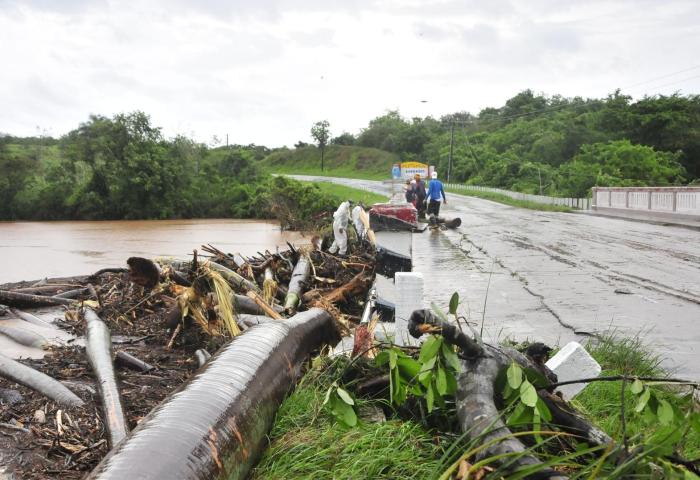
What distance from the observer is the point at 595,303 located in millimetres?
8016

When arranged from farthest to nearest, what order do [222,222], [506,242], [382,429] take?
[222,222] < [506,242] < [382,429]

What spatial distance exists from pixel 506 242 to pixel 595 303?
8.59 m

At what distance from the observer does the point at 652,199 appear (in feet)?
95.6

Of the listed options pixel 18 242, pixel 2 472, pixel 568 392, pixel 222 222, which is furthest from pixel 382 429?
pixel 222 222

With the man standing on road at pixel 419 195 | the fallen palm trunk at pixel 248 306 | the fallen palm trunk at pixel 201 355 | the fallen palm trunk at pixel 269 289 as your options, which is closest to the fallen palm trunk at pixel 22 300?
the fallen palm trunk at pixel 269 289

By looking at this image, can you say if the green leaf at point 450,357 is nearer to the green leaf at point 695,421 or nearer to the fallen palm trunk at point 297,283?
the green leaf at point 695,421

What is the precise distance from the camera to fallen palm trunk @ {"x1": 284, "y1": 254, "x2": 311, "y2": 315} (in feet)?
25.2

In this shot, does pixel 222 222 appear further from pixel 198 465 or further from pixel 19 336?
pixel 198 465

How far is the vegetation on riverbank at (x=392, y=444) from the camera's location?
7.67 feet

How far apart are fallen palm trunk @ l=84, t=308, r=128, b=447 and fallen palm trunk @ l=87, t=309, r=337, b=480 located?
735mm

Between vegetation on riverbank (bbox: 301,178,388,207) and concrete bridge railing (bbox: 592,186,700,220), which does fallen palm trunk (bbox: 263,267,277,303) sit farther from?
vegetation on riverbank (bbox: 301,178,388,207)

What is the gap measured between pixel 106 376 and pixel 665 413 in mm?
3719

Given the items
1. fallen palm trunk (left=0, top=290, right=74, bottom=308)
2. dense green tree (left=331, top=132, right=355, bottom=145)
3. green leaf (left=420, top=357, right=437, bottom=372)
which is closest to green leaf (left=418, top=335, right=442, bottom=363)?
green leaf (left=420, top=357, right=437, bottom=372)

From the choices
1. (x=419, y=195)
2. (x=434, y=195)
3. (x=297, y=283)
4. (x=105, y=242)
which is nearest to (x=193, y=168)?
(x=105, y=242)
